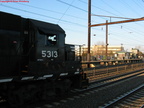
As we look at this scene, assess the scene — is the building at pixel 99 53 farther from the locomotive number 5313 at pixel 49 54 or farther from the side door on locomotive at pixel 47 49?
the locomotive number 5313 at pixel 49 54

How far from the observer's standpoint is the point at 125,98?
317 inches

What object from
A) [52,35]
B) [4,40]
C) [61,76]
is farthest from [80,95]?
[4,40]

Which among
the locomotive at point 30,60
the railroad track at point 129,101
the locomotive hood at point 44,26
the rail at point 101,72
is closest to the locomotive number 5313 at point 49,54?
the locomotive at point 30,60

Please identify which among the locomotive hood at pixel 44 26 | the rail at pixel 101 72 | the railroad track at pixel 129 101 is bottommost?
the railroad track at pixel 129 101

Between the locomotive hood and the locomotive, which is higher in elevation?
the locomotive hood

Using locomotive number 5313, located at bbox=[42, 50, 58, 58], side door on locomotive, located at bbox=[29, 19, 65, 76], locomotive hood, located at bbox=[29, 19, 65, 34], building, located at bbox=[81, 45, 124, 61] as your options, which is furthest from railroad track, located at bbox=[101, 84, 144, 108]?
locomotive hood, located at bbox=[29, 19, 65, 34]

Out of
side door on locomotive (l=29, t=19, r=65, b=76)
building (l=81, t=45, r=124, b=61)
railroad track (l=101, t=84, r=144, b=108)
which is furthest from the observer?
building (l=81, t=45, r=124, b=61)

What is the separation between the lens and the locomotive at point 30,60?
18.4 feet

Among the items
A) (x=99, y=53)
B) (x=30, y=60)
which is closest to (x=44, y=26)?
(x=30, y=60)

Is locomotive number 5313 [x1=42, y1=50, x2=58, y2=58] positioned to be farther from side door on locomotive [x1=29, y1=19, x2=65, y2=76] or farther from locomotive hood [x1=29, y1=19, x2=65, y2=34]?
locomotive hood [x1=29, y1=19, x2=65, y2=34]

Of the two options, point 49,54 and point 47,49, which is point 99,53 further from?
point 47,49

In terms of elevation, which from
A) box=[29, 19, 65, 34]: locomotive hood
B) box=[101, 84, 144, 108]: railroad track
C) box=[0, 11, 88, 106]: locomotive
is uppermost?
box=[29, 19, 65, 34]: locomotive hood

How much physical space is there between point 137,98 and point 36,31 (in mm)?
6055

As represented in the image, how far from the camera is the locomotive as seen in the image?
561 centimetres
